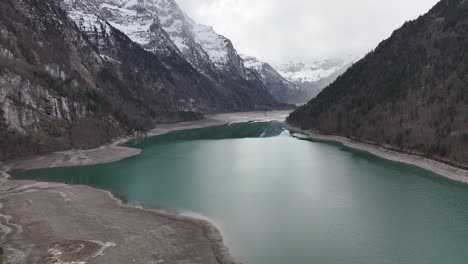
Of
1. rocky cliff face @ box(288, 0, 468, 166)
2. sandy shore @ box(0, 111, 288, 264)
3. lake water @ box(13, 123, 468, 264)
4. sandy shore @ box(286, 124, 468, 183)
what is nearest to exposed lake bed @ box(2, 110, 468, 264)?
lake water @ box(13, 123, 468, 264)

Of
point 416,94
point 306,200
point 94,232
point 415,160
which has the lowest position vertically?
point 306,200

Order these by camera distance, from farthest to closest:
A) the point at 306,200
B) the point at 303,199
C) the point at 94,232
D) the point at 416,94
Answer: the point at 416,94, the point at 303,199, the point at 306,200, the point at 94,232

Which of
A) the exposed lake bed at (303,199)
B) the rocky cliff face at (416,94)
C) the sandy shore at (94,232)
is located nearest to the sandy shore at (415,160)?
the rocky cliff face at (416,94)

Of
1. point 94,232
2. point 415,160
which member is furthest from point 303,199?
point 415,160

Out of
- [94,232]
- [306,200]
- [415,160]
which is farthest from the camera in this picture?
[415,160]

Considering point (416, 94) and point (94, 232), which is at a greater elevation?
point (416, 94)

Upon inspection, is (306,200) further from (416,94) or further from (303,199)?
(416,94)

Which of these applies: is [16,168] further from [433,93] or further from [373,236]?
[433,93]

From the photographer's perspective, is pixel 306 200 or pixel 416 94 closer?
pixel 306 200
